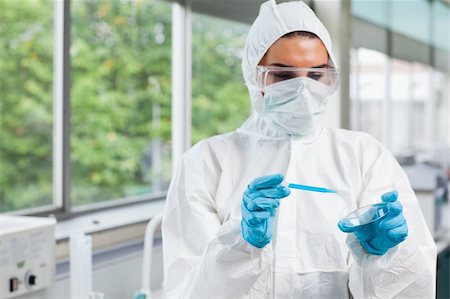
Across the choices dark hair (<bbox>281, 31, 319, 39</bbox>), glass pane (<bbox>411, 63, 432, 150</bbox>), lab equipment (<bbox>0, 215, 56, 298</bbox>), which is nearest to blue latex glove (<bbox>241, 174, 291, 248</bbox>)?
dark hair (<bbox>281, 31, 319, 39</bbox>)

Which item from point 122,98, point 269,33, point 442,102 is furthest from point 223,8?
point 442,102

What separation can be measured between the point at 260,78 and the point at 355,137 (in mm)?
265

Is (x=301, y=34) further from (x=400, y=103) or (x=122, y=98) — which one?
(x=400, y=103)

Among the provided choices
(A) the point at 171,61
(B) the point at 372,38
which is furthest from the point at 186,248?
(B) the point at 372,38

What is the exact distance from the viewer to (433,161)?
3.89 m

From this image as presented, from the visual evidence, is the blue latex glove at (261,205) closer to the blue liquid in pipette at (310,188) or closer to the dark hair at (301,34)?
the blue liquid in pipette at (310,188)

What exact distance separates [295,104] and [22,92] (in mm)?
2949

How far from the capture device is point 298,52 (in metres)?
1.26

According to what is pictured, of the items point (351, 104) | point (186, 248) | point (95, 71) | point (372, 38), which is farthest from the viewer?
point (372, 38)

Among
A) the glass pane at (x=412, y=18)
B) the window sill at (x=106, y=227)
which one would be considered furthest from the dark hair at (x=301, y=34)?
the glass pane at (x=412, y=18)

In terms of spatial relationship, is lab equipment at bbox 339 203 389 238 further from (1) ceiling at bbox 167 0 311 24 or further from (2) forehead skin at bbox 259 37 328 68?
(1) ceiling at bbox 167 0 311 24

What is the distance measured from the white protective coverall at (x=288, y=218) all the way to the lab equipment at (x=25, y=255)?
0.48m

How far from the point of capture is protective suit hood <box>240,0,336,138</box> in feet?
4.19

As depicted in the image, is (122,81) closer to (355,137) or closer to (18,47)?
(18,47)
